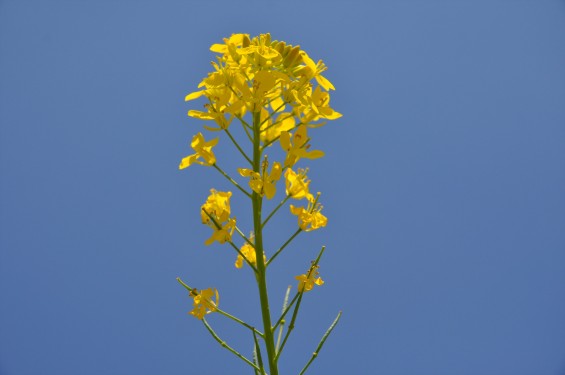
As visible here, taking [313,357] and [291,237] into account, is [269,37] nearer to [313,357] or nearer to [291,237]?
[291,237]

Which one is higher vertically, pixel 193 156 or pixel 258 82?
pixel 258 82

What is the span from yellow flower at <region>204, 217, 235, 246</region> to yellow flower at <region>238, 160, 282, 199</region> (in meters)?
0.24

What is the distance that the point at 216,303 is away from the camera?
259cm

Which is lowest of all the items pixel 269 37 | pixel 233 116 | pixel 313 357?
pixel 313 357

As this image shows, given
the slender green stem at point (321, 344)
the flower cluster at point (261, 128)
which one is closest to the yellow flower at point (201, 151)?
the flower cluster at point (261, 128)

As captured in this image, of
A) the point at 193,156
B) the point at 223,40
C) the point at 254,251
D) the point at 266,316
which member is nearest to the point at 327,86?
the point at 223,40

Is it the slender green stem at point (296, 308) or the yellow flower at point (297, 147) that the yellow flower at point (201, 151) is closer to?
the yellow flower at point (297, 147)

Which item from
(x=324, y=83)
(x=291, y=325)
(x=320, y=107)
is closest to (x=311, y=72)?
(x=324, y=83)

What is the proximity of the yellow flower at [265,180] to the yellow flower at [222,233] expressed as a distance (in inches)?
9.6

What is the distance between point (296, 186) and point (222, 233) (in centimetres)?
50

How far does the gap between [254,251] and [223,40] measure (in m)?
1.22

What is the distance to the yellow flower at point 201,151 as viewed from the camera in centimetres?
258

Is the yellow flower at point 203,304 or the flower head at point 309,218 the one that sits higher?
the flower head at point 309,218

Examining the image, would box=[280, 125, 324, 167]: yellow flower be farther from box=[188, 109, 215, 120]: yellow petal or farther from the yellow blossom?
box=[188, 109, 215, 120]: yellow petal
